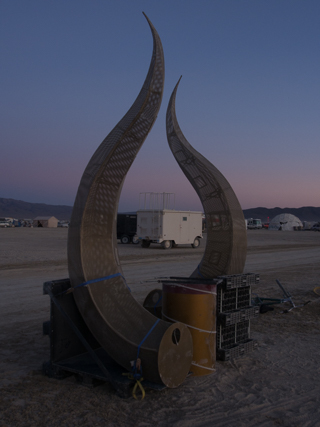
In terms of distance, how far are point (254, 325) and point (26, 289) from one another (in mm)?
6310

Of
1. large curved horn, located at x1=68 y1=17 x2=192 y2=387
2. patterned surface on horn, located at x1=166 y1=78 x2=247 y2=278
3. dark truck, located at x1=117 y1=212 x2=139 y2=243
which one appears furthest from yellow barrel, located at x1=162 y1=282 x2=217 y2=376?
dark truck, located at x1=117 y1=212 x2=139 y2=243

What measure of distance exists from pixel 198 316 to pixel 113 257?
1.35m

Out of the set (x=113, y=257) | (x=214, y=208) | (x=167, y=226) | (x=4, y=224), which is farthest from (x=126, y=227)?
(x=4, y=224)

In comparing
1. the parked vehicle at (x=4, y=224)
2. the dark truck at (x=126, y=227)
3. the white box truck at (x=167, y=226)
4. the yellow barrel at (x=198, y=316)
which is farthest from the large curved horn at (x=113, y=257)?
the parked vehicle at (x=4, y=224)

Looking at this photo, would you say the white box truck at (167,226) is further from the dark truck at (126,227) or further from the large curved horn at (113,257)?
the large curved horn at (113,257)

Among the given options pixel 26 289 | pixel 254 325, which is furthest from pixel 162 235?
pixel 254 325

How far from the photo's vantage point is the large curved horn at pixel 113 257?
187 inches

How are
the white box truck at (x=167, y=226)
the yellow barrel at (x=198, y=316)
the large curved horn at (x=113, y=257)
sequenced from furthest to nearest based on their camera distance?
the white box truck at (x=167, y=226)
the yellow barrel at (x=198, y=316)
the large curved horn at (x=113, y=257)

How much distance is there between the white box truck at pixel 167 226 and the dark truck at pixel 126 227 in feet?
11.6

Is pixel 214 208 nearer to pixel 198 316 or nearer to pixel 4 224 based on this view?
pixel 198 316

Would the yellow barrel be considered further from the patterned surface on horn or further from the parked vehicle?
the parked vehicle

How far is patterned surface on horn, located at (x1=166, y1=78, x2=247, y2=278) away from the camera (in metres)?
7.04

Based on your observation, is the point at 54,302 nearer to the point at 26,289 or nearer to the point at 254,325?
the point at 254,325

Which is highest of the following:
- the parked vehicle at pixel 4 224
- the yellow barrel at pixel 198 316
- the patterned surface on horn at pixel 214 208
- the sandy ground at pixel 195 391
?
the patterned surface on horn at pixel 214 208
